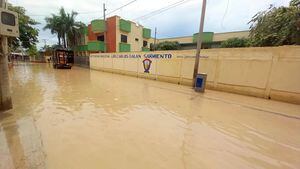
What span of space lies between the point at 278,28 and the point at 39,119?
46.4 ft

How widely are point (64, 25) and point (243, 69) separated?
29188mm

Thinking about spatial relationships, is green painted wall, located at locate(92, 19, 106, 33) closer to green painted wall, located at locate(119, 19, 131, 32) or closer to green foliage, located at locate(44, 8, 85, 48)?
green painted wall, located at locate(119, 19, 131, 32)

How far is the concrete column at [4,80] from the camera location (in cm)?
422

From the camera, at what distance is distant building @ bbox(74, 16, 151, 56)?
2270 centimetres

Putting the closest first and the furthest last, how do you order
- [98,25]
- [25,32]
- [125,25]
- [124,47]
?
[25,32] < [98,25] < [125,25] < [124,47]

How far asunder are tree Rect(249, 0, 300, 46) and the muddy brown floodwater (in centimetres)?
681

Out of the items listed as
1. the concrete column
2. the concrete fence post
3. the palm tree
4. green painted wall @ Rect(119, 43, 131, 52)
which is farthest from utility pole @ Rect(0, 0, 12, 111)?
the palm tree

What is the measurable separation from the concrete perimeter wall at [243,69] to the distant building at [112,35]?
1305cm

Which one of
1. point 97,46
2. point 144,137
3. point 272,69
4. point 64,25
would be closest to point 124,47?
point 97,46

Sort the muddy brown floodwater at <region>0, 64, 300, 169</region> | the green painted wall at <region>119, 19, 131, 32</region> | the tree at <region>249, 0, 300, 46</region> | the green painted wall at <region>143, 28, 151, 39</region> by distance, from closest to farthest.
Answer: the muddy brown floodwater at <region>0, 64, 300, 169</region>
the tree at <region>249, 0, 300, 46</region>
the green painted wall at <region>119, 19, 131, 32</region>
the green painted wall at <region>143, 28, 151, 39</region>

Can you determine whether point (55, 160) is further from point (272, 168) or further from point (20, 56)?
point (20, 56)

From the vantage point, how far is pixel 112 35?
23.0m

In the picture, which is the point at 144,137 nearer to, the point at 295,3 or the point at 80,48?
the point at 295,3

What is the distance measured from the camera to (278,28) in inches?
401
